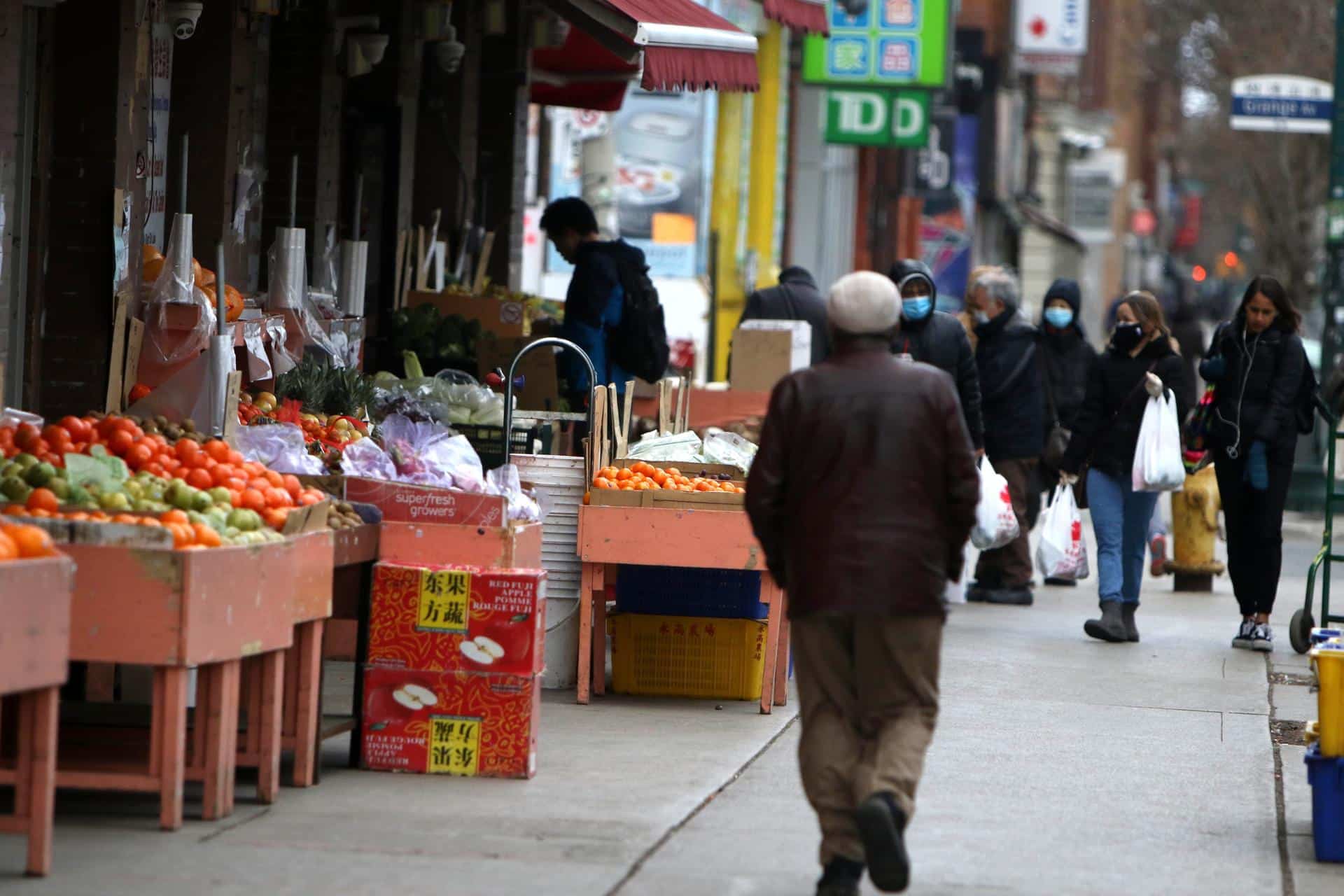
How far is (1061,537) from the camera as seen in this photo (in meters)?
12.1

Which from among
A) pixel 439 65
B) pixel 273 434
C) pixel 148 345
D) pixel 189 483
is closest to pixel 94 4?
pixel 148 345

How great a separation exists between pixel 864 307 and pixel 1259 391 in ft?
18.9

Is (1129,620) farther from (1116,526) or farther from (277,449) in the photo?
(277,449)

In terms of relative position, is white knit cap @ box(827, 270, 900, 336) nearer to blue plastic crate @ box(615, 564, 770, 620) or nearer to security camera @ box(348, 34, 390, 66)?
blue plastic crate @ box(615, 564, 770, 620)

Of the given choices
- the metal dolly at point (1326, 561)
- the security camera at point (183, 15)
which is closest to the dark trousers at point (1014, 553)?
the metal dolly at point (1326, 561)

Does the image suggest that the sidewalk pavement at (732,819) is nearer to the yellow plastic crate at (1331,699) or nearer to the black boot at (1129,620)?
the yellow plastic crate at (1331,699)

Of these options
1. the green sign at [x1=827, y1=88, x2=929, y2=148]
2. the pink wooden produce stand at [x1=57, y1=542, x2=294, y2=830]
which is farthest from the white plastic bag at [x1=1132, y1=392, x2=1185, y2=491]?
the green sign at [x1=827, y1=88, x2=929, y2=148]

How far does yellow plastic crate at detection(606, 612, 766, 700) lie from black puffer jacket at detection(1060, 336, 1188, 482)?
10.5ft

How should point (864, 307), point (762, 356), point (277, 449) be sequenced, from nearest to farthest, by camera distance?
1. point (864, 307)
2. point (277, 449)
3. point (762, 356)

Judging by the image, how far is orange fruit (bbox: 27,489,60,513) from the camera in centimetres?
623

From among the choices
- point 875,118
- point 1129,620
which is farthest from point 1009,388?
point 875,118

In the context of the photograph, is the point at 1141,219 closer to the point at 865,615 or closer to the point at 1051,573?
the point at 1051,573

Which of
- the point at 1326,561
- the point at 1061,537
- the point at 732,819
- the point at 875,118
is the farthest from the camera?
the point at 875,118

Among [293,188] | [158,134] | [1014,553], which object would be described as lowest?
[1014,553]
